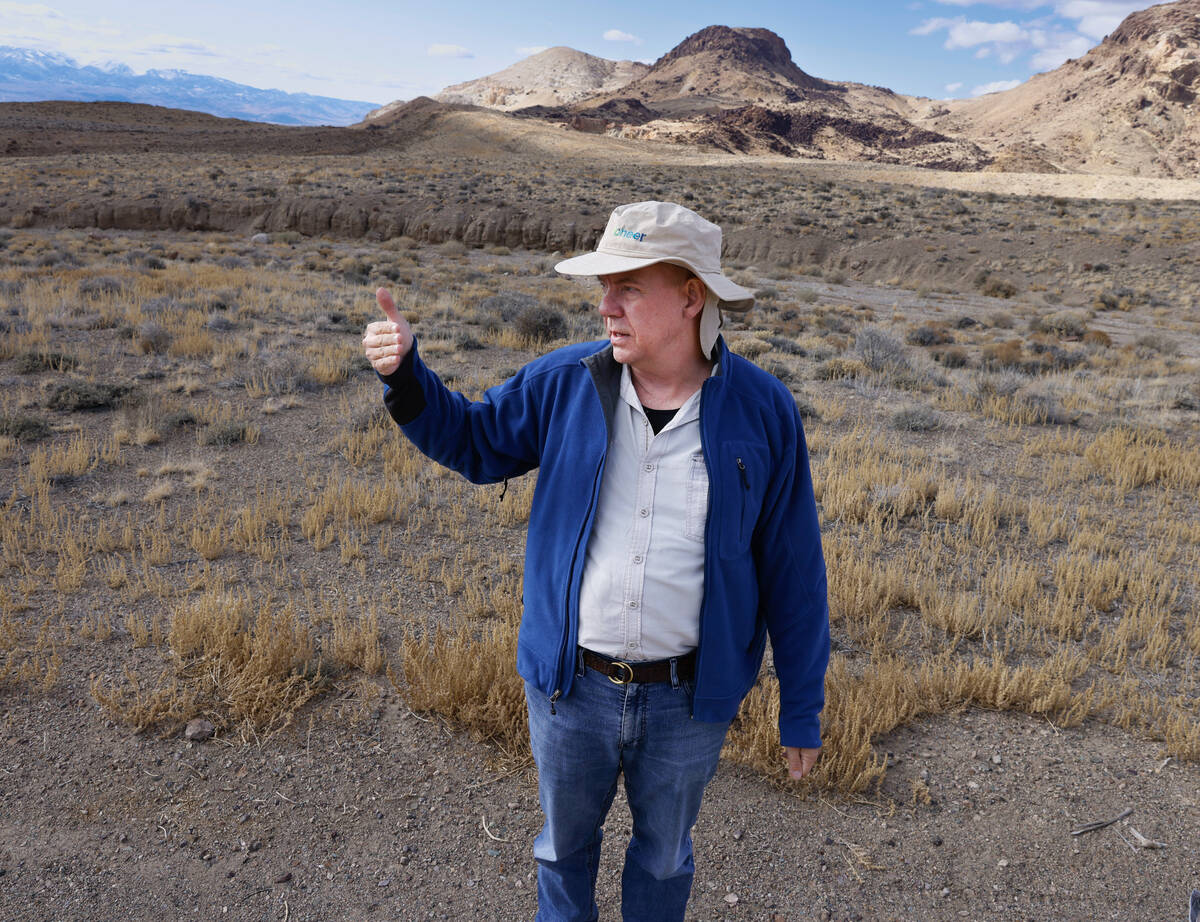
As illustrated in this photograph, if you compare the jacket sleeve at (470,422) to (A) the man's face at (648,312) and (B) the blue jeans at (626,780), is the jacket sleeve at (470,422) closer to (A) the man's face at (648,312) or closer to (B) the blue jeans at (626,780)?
(A) the man's face at (648,312)

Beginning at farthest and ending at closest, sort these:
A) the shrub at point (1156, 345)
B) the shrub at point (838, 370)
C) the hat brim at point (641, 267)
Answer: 1. the shrub at point (1156, 345)
2. the shrub at point (838, 370)
3. the hat brim at point (641, 267)

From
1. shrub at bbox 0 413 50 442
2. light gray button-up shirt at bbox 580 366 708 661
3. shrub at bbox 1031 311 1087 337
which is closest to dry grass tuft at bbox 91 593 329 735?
light gray button-up shirt at bbox 580 366 708 661

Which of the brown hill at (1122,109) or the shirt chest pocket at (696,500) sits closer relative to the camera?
the shirt chest pocket at (696,500)

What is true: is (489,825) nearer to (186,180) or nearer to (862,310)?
(862,310)

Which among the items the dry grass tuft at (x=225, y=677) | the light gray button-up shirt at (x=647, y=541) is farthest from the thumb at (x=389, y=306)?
the dry grass tuft at (x=225, y=677)

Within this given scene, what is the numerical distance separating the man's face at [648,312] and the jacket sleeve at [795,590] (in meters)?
0.38

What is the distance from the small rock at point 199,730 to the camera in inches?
134

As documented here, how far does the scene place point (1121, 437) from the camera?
26.1ft

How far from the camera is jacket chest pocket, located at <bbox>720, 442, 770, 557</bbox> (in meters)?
1.79

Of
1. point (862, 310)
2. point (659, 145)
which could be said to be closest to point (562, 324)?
point (862, 310)

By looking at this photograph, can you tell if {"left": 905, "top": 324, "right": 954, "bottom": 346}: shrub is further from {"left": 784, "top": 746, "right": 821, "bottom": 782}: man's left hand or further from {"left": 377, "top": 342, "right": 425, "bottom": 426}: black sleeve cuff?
{"left": 377, "top": 342, "right": 425, "bottom": 426}: black sleeve cuff

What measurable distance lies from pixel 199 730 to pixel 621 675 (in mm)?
2493

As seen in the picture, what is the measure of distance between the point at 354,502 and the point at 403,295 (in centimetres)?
986

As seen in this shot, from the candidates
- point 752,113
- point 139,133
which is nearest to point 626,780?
point 139,133
